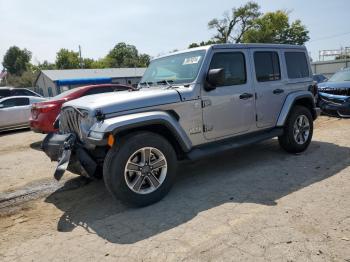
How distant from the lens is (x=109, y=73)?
4116 cm

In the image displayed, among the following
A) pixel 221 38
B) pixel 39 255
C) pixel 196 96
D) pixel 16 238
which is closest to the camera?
pixel 39 255

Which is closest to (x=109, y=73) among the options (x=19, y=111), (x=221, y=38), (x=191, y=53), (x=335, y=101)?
(x=221, y=38)

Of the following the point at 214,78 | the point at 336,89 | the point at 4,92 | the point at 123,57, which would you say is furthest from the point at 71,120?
the point at 123,57

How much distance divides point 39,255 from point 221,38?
195 ft

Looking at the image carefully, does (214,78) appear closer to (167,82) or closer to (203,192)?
(167,82)

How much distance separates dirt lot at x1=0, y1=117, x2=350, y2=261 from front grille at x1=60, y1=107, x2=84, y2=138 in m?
0.99

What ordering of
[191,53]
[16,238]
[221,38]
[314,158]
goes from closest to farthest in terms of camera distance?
[16,238] < [191,53] < [314,158] < [221,38]

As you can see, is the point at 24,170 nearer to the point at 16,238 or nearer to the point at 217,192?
the point at 16,238

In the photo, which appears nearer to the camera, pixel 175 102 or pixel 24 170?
pixel 175 102

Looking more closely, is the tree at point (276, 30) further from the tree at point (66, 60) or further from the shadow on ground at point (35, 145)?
the shadow on ground at point (35, 145)

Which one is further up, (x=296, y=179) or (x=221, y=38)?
(x=221, y=38)

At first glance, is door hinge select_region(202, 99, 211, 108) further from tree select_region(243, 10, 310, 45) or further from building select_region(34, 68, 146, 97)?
tree select_region(243, 10, 310, 45)

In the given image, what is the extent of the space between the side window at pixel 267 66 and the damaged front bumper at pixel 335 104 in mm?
4838

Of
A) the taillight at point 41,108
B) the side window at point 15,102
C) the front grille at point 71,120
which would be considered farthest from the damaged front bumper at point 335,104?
the side window at point 15,102
